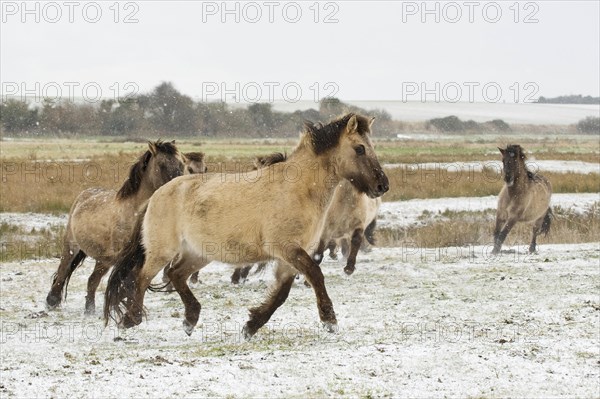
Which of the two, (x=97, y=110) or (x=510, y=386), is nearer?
(x=510, y=386)

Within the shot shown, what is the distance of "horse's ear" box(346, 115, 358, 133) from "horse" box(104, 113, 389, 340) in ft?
0.03

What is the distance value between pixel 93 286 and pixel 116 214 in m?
0.97

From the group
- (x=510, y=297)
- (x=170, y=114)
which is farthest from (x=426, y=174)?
(x=170, y=114)

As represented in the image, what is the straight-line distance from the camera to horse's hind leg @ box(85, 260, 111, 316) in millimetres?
9952

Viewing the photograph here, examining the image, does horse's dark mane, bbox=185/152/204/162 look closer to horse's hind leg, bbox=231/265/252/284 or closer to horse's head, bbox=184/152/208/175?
horse's head, bbox=184/152/208/175

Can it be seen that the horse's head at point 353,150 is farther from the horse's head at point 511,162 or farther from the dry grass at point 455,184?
the dry grass at point 455,184

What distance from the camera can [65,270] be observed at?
10.6m

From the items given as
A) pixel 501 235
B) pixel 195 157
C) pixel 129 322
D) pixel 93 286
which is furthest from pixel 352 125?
pixel 501 235

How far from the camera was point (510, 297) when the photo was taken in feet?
32.7

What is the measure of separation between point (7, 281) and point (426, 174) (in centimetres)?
2037

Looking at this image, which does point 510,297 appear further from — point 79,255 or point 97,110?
point 97,110

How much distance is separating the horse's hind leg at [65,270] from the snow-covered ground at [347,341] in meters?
0.20

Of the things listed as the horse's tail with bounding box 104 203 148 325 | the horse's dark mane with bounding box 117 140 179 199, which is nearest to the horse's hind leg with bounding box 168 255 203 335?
the horse's tail with bounding box 104 203 148 325

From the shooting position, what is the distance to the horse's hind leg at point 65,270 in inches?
405
